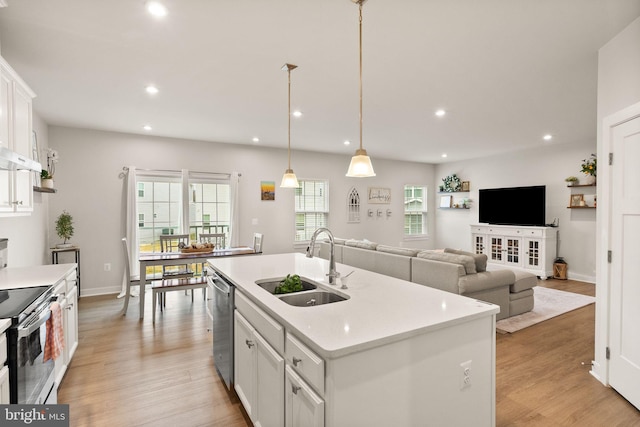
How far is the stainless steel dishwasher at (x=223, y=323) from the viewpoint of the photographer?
2.29 m

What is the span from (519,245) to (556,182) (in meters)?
1.43

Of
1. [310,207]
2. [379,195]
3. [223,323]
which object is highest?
[379,195]

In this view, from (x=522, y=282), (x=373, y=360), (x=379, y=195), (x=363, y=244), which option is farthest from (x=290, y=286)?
(x=379, y=195)

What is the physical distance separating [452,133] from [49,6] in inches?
205

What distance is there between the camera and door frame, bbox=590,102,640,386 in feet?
7.98

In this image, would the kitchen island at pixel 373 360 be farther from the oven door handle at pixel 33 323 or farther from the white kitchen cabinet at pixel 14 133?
the white kitchen cabinet at pixel 14 133

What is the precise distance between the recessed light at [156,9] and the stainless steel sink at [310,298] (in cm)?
197

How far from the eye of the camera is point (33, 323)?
167cm

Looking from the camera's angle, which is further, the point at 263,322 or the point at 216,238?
the point at 216,238

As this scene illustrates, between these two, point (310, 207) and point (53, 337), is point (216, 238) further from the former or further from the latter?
point (53, 337)

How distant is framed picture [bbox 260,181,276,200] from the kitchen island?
466cm

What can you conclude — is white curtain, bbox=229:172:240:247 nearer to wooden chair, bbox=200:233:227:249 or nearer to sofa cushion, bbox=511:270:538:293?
wooden chair, bbox=200:233:227:249

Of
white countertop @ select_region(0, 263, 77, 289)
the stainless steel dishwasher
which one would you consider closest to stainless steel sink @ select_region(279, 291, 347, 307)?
the stainless steel dishwasher

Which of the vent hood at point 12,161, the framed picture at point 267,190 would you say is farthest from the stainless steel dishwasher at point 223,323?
the framed picture at point 267,190
